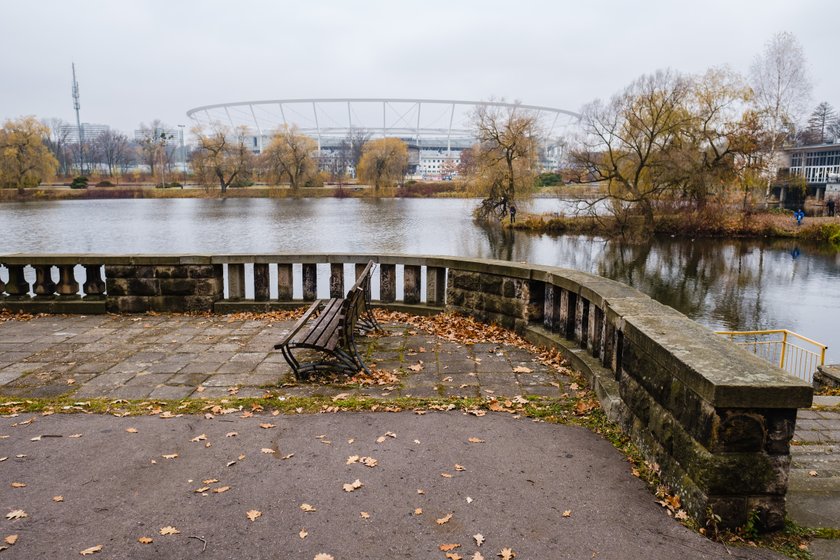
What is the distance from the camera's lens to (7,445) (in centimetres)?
405

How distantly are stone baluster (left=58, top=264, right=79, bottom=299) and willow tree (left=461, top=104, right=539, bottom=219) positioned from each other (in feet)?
116

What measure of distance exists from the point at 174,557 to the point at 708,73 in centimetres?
4084

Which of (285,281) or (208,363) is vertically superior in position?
(285,281)

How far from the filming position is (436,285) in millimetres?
7984

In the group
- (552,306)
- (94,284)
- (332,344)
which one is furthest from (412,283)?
(94,284)

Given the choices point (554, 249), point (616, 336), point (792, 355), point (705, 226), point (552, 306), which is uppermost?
point (616, 336)

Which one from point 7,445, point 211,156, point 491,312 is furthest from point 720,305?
point 211,156

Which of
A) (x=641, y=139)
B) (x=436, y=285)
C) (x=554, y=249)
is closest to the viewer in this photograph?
(x=436, y=285)

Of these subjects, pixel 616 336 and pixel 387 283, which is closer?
pixel 616 336

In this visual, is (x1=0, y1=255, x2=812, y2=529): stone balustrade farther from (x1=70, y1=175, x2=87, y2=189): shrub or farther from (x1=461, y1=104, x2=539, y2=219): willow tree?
(x1=70, y1=175, x2=87, y2=189): shrub

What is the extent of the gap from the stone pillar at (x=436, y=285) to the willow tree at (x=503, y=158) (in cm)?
3480

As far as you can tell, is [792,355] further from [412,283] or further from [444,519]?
[444,519]

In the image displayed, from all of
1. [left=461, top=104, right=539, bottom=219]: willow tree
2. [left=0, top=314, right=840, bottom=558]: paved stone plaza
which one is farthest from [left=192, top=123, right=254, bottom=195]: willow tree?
[left=0, top=314, right=840, bottom=558]: paved stone plaza

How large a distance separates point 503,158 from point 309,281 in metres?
35.2
